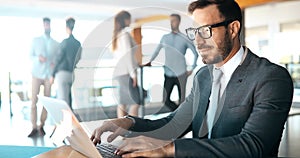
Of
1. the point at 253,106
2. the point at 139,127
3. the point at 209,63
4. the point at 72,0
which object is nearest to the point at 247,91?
the point at 253,106

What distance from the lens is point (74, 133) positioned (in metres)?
1.01

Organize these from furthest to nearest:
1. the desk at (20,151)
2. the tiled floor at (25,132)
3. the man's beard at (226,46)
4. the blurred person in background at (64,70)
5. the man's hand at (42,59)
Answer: the man's hand at (42,59) < the blurred person in background at (64,70) < the tiled floor at (25,132) < the desk at (20,151) < the man's beard at (226,46)

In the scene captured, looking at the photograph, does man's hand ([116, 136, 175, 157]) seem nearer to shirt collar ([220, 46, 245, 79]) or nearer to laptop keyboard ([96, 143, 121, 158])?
laptop keyboard ([96, 143, 121, 158])

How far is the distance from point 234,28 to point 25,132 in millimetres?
3934

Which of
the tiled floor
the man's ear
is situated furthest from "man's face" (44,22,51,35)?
the man's ear


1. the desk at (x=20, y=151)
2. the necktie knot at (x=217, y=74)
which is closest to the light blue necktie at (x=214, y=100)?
the necktie knot at (x=217, y=74)

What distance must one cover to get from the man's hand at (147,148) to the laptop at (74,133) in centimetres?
7

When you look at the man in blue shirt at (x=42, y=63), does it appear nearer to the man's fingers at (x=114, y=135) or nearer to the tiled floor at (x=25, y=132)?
the tiled floor at (x=25, y=132)

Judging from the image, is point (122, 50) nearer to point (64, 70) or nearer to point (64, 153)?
point (64, 153)

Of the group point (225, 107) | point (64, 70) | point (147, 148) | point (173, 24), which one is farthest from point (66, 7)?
point (147, 148)

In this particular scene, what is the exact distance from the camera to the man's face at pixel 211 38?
1184 millimetres

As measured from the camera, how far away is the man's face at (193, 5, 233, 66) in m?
1.18

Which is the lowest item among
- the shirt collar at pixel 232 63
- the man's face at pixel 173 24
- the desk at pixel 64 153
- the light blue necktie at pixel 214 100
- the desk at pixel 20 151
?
the desk at pixel 20 151

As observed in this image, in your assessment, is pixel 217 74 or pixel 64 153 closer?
pixel 64 153
